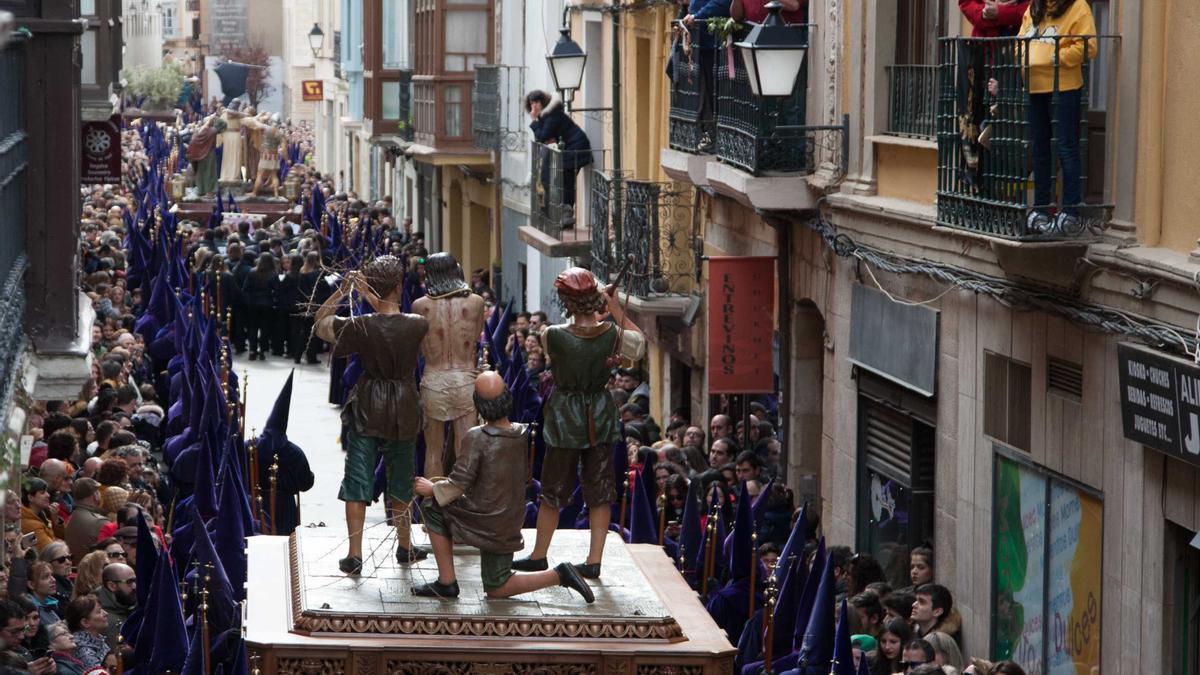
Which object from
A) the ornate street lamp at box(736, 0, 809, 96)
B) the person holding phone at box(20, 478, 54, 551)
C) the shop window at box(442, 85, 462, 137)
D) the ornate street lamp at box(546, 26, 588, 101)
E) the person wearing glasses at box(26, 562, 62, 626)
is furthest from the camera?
the shop window at box(442, 85, 462, 137)

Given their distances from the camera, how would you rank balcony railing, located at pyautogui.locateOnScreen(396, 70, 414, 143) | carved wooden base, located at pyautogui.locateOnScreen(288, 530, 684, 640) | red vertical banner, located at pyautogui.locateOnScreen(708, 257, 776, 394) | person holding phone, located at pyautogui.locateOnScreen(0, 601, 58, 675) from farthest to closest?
balcony railing, located at pyautogui.locateOnScreen(396, 70, 414, 143) < red vertical banner, located at pyautogui.locateOnScreen(708, 257, 776, 394) < carved wooden base, located at pyautogui.locateOnScreen(288, 530, 684, 640) < person holding phone, located at pyautogui.locateOnScreen(0, 601, 58, 675)

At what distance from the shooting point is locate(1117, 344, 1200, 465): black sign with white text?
34.9 feet

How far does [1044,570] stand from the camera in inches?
513

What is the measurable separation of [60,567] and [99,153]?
11.6m

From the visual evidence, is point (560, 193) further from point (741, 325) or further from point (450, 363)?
point (450, 363)

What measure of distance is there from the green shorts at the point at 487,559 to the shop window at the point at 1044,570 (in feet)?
10.4

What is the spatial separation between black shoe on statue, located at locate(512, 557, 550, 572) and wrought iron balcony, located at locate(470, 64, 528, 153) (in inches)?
878

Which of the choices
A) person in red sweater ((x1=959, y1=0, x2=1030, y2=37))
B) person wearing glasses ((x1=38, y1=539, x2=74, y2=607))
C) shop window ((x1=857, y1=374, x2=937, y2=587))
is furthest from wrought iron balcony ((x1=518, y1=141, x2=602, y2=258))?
person wearing glasses ((x1=38, y1=539, x2=74, y2=607))

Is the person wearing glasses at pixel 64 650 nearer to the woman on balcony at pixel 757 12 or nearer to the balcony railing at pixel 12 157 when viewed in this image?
the balcony railing at pixel 12 157

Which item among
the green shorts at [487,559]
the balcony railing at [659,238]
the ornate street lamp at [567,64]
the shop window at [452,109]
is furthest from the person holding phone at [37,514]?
the shop window at [452,109]

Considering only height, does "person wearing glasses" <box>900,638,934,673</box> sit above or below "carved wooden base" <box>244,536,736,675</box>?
below

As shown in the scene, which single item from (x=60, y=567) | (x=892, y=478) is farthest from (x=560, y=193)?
(x=60, y=567)

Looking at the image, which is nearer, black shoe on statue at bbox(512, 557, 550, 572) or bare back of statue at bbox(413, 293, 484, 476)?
black shoe on statue at bbox(512, 557, 550, 572)

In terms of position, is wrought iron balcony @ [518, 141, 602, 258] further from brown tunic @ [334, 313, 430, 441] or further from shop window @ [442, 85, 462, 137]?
brown tunic @ [334, 313, 430, 441]
